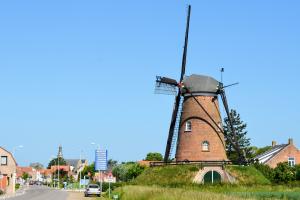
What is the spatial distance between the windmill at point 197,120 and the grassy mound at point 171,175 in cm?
195

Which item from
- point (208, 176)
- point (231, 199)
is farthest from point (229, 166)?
Answer: point (231, 199)

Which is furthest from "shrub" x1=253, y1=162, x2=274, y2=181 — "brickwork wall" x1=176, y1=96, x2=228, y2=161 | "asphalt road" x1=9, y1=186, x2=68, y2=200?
"asphalt road" x1=9, y1=186, x2=68, y2=200

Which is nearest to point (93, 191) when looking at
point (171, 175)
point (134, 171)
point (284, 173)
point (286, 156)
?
point (171, 175)

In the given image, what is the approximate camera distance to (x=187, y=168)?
191 feet

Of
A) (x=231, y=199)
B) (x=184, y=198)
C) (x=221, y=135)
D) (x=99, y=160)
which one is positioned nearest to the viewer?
(x=231, y=199)

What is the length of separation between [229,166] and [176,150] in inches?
260

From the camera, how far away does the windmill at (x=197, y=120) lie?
59625 mm

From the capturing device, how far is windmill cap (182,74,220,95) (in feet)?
197

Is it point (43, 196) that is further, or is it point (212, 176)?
point (43, 196)

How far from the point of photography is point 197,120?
59875 millimetres

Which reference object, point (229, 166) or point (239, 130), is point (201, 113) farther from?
point (239, 130)

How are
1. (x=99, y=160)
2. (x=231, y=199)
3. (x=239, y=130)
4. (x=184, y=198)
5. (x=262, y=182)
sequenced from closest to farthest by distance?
(x=231, y=199), (x=184, y=198), (x=99, y=160), (x=262, y=182), (x=239, y=130)

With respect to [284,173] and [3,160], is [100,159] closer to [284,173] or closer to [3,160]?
[284,173]

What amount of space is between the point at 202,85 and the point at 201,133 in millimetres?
5109
